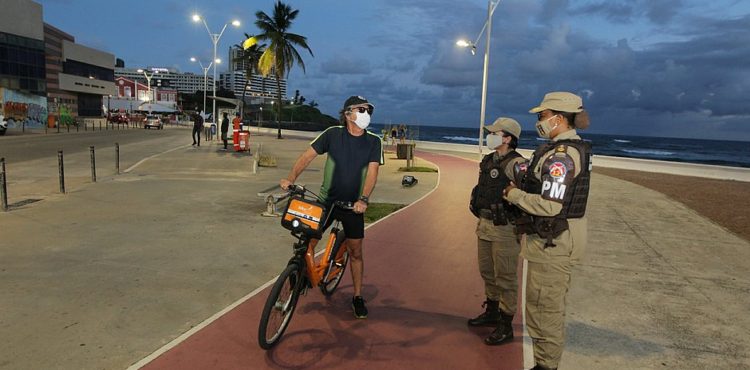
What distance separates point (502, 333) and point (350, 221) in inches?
65.1

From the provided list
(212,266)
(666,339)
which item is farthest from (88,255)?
(666,339)

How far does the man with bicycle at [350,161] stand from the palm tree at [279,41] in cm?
3642

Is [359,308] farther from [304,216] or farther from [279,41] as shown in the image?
[279,41]

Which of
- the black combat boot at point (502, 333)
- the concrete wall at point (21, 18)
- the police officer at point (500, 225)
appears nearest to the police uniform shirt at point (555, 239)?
the police officer at point (500, 225)

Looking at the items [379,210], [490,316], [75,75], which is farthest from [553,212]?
[75,75]

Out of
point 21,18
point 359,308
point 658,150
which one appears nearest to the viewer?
point 359,308

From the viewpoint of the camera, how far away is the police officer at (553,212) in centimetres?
307

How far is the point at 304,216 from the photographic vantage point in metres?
4.03

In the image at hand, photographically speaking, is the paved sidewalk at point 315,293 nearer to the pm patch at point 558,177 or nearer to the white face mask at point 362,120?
the pm patch at point 558,177

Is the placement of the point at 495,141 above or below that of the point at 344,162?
above

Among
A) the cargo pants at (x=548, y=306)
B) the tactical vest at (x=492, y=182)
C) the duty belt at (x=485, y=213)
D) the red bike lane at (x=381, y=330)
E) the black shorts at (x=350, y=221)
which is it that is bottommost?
the red bike lane at (x=381, y=330)

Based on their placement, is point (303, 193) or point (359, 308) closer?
point (303, 193)

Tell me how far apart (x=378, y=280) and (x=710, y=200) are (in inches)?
475

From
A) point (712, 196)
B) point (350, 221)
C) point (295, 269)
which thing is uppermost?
point (350, 221)
